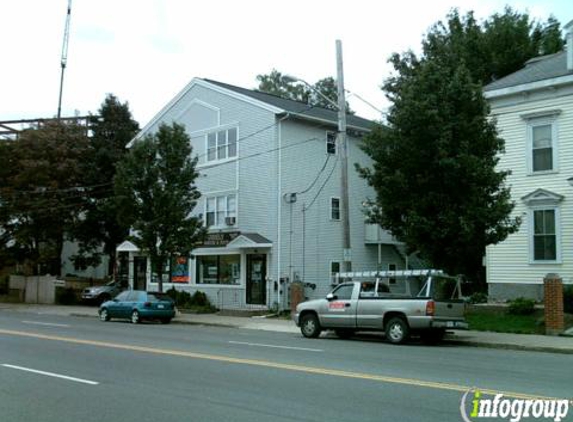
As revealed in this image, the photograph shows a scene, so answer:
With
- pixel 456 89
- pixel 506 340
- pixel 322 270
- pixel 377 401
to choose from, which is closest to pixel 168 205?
pixel 322 270

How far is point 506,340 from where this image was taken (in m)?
17.5

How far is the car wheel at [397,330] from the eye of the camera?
17234 millimetres

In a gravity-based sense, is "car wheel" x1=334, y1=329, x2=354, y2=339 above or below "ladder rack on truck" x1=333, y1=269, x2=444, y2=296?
below

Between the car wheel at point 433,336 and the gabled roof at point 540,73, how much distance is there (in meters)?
11.0

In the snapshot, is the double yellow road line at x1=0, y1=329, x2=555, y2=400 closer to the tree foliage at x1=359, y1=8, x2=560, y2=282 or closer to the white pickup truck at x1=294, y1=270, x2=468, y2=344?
the white pickup truck at x1=294, y1=270, x2=468, y2=344

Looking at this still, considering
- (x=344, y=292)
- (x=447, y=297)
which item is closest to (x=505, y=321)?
(x=447, y=297)

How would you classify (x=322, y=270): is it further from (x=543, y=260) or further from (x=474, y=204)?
(x=474, y=204)

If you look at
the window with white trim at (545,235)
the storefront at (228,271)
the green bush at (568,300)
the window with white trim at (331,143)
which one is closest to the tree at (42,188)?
the storefront at (228,271)

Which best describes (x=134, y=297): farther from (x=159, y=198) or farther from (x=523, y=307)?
(x=523, y=307)

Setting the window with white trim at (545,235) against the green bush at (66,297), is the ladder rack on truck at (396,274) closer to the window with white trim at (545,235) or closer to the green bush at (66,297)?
the window with white trim at (545,235)

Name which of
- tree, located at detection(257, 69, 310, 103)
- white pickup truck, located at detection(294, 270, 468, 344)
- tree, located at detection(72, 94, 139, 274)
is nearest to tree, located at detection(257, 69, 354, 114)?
tree, located at detection(257, 69, 310, 103)

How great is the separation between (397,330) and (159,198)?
1499cm

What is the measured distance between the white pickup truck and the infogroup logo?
838cm

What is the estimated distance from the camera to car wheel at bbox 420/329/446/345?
696 inches
